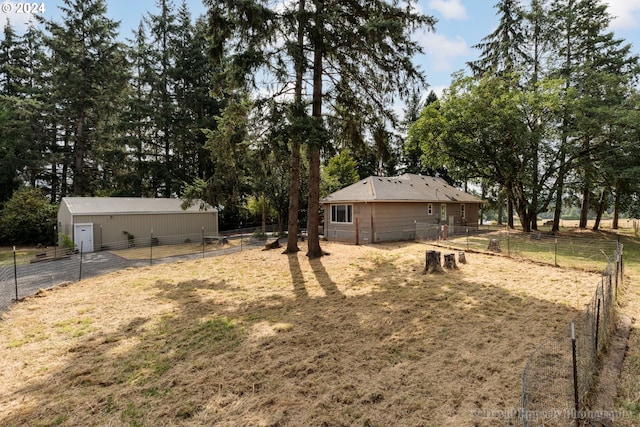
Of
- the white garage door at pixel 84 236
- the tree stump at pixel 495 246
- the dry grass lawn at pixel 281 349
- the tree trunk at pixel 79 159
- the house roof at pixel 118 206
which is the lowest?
the dry grass lawn at pixel 281 349

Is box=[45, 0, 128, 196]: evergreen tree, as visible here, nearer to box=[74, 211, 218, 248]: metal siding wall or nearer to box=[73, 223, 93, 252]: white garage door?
box=[74, 211, 218, 248]: metal siding wall

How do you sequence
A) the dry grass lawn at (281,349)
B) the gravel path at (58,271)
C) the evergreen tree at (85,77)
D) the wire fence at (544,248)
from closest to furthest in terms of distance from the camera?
the dry grass lawn at (281,349), the gravel path at (58,271), the wire fence at (544,248), the evergreen tree at (85,77)

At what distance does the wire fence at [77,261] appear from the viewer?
966 cm

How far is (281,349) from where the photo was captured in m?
Result: 5.04

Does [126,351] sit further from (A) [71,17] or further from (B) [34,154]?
(A) [71,17]

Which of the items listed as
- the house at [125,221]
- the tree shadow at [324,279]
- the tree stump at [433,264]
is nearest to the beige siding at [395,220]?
the tree shadow at [324,279]

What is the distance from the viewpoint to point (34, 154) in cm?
2336

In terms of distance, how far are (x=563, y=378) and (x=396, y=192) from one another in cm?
1586

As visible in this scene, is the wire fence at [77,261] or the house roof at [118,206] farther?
the house roof at [118,206]

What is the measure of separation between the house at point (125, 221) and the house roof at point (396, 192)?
337 inches

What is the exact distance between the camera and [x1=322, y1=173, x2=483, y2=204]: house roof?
18125mm

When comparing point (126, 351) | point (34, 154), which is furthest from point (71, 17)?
point (126, 351)

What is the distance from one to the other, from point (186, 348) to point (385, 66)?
447 inches

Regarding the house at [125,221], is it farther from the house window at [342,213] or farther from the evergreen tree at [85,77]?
the evergreen tree at [85,77]
